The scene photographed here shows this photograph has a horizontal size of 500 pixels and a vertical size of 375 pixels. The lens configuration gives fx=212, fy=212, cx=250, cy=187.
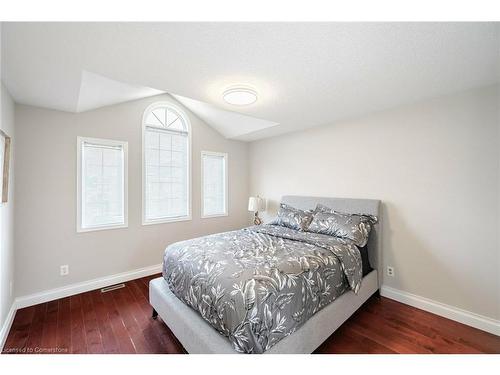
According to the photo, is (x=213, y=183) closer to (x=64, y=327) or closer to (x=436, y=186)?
(x=64, y=327)

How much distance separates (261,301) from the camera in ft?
4.31

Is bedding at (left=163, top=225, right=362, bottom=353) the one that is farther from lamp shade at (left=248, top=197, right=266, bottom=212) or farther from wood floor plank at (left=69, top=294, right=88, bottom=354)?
lamp shade at (left=248, top=197, right=266, bottom=212)

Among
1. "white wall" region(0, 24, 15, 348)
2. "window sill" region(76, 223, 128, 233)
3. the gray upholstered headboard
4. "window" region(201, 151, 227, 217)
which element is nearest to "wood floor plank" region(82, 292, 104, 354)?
"white wall" region(0, 24, 15, 348)

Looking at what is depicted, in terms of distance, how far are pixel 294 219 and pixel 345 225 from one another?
0.70m

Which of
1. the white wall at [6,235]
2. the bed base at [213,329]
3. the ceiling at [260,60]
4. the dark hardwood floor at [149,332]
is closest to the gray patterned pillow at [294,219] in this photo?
the bed base at [213,329]

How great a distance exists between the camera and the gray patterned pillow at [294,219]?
2.87 metres

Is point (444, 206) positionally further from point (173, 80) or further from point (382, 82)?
point (173, 80)

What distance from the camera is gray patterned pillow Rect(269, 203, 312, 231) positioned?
2865 mm

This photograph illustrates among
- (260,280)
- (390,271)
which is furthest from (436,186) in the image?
(260,280)

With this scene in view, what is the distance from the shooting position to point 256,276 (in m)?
1.48

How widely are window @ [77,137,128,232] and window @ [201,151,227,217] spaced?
4.15 feet

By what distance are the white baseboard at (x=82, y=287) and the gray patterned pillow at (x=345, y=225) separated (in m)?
2.50

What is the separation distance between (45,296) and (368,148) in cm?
428
